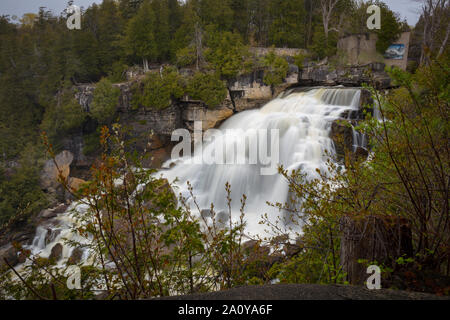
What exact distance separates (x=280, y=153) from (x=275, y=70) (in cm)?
808

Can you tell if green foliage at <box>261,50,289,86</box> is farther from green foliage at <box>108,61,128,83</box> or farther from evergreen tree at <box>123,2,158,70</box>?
green foliage at <box>108,61,128,83</box>

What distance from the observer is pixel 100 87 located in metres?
18.8

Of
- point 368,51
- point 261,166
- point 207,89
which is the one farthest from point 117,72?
point 368,51

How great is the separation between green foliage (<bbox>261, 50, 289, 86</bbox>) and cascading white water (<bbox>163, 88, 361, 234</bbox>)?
196 cm

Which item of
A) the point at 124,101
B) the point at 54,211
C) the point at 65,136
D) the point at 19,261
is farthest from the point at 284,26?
the point at 19,261

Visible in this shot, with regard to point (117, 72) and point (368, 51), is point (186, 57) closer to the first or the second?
point (117, 72)

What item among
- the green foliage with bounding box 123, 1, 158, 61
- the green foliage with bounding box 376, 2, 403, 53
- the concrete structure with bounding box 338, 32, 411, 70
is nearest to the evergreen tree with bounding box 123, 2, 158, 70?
the green foliage with bounding box 123, 1, 158, 61

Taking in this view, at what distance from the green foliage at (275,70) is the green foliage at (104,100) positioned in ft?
35.4

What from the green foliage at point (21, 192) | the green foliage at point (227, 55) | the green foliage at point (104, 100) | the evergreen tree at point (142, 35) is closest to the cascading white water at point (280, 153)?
the green foliage at point (227, 55)

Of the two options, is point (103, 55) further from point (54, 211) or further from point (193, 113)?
point (54, 211)

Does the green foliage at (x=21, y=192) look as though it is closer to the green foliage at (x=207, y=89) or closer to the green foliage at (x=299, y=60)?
the green foliage at (x=207, y=89)

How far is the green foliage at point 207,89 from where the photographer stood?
18.6m
